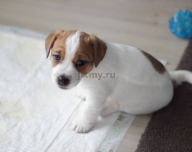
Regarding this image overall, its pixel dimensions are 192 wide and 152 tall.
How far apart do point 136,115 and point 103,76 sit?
60 centimetres

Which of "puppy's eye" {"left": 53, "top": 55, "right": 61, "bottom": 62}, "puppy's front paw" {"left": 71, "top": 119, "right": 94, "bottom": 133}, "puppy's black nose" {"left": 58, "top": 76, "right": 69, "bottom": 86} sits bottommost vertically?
"puppy's front paw" {"left": 71, "top": 119, "right": 94, "bottom": 133}

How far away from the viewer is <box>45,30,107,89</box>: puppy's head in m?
1.76

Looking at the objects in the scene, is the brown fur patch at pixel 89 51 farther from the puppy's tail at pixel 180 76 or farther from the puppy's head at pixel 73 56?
the puppy's tail at pixel 180 76

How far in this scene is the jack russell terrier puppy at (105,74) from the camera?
5.85ft

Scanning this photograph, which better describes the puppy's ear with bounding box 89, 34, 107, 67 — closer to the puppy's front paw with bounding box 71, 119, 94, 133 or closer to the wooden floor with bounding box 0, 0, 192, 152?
the puppy's front paw with bounding box 71, 119, 94, 133

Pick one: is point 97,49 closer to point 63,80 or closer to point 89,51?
point 89,51

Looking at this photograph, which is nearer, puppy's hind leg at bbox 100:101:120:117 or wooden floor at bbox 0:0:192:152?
puppy's hind leg at bbox 100:101:120:117

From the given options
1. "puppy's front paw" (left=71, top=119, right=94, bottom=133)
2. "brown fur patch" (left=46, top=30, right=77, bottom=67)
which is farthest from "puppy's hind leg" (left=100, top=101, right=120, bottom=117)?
"brown fur patch" (left=46, top=30, right=77, bottom=67)

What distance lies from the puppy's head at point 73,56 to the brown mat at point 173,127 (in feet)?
2.59

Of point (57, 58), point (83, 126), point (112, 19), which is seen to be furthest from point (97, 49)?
point (112, 19)

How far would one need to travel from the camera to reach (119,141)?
211 cm

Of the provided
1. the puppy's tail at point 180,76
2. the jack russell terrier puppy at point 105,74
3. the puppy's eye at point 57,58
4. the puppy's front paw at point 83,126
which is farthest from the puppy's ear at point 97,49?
the puppy's tail at point 180,76

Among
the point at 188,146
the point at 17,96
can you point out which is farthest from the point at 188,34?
the point at 17,96

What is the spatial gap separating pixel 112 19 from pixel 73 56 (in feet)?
7.07
